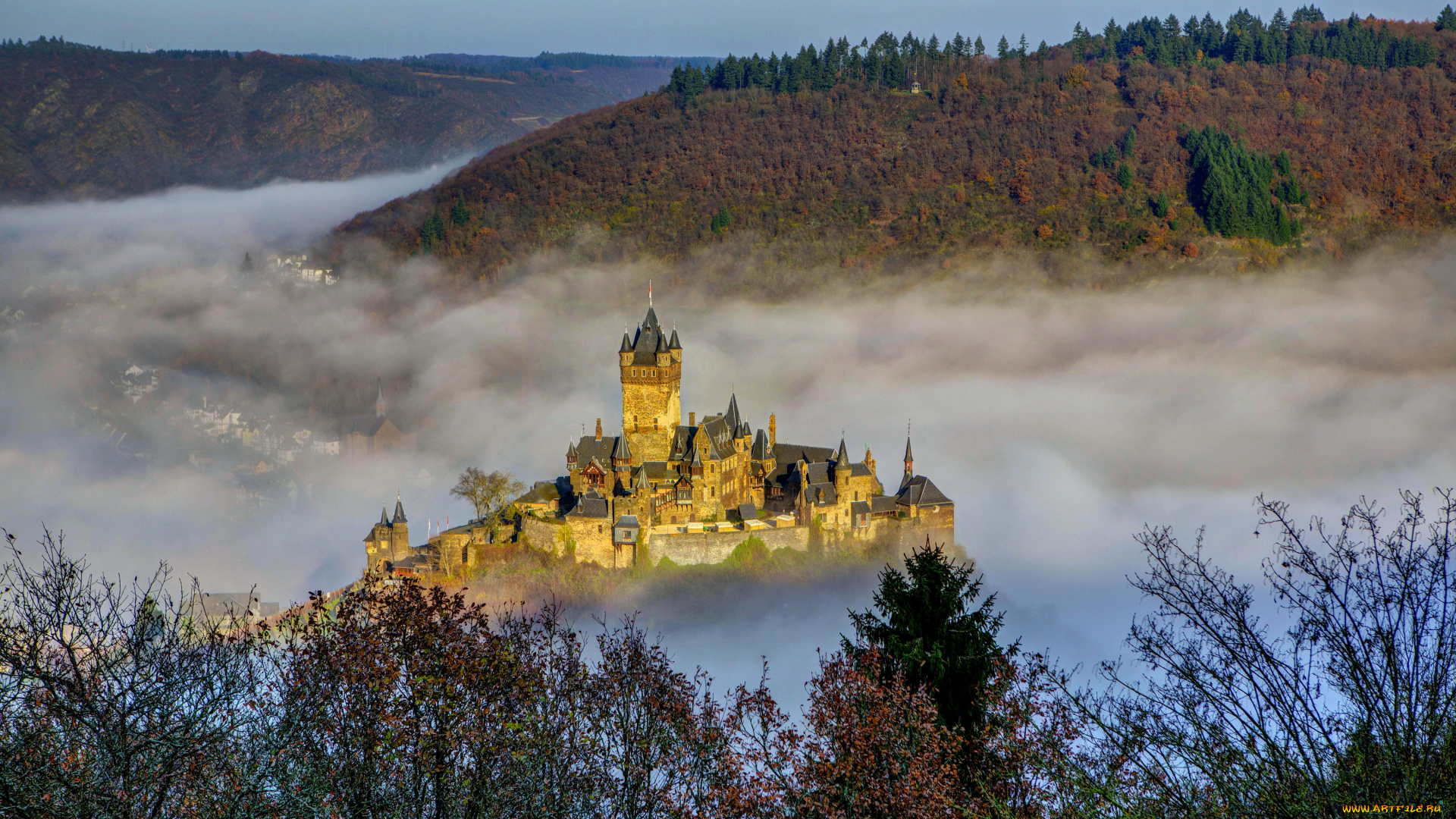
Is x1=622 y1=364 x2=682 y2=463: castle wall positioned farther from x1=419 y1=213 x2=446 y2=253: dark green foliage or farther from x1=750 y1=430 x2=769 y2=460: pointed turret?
x1=419 y1=213 x2=446 y2=253: dark green foliage

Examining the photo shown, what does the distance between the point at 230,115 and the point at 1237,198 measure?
4362 inches

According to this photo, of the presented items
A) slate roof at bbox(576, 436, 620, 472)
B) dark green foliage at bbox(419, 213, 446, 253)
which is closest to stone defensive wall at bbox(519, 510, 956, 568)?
slate roof at bbox(576, 436, 620, 472)

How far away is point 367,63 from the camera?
17625cm

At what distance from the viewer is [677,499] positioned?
2072 inches

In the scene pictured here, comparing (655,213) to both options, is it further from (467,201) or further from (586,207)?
(467,201)

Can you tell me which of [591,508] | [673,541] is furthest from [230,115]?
[673,541]

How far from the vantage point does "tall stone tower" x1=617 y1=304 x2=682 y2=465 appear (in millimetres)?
55125

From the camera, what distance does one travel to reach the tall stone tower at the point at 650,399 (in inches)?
2170

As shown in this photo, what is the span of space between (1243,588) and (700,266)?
92.3 metres

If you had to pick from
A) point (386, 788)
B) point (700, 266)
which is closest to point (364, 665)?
point (386, 788)

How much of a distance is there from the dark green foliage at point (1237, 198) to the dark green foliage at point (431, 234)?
67.6 m

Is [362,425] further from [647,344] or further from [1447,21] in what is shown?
A: [1447,21]

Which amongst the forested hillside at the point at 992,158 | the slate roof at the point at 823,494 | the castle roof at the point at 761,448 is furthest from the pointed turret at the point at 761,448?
the forested hillside at the point at 992,158

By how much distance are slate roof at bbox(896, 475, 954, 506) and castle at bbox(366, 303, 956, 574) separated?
0.05 m
